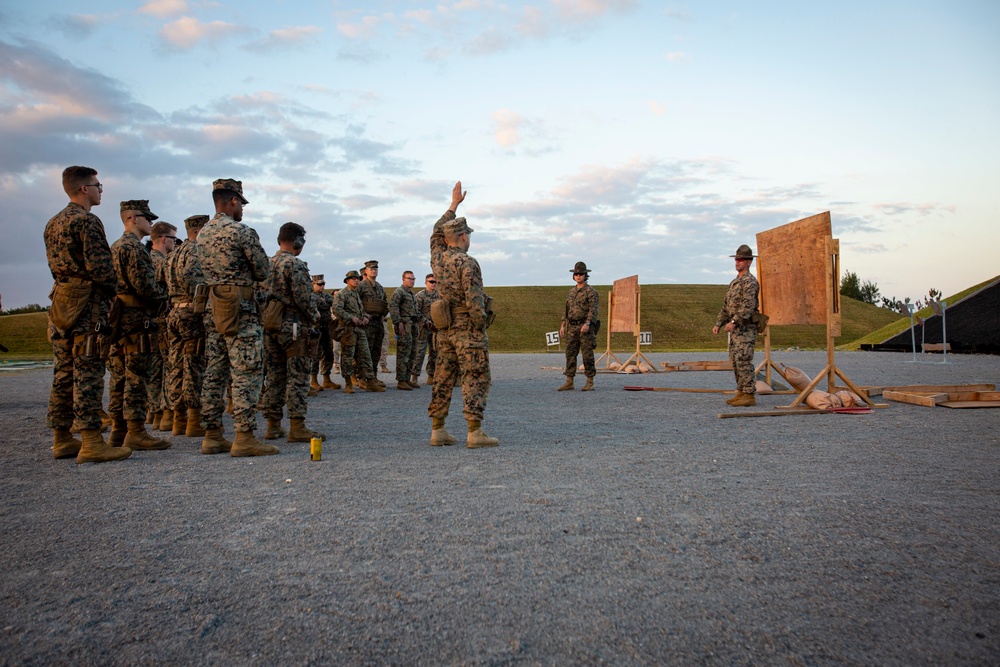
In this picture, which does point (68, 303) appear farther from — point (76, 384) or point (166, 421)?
point (166, 421)

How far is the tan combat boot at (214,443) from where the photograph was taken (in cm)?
685

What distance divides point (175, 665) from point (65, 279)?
5.14m

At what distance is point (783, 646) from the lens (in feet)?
8.61

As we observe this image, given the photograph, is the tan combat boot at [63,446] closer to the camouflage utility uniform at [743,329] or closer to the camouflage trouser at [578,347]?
the camouflage utility uniform at [743,329]

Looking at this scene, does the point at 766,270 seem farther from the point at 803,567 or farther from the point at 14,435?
the point at 14,435

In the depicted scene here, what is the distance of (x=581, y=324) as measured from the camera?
547 inches

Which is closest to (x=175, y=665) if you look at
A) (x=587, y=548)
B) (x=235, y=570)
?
(x=235, y=570)

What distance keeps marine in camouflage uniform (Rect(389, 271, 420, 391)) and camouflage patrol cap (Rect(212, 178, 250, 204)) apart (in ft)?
24.6

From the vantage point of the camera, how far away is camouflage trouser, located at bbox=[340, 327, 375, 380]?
45.5 ft

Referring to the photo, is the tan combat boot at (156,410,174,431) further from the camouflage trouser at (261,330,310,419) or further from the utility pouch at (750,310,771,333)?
the utility pouch at (750,310,771,333)

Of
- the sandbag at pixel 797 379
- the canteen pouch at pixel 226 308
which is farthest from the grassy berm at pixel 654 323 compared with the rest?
the canteen pouch at pixel 226 308

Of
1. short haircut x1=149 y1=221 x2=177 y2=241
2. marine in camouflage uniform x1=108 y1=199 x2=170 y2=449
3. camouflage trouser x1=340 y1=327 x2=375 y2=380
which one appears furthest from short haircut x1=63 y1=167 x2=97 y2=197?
camouflage trouser x1=340 y1=327 x2=375 y2=380

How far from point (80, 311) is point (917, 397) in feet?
36.7

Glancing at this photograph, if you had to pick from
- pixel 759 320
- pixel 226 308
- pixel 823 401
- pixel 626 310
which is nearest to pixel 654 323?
pixel 626 310
